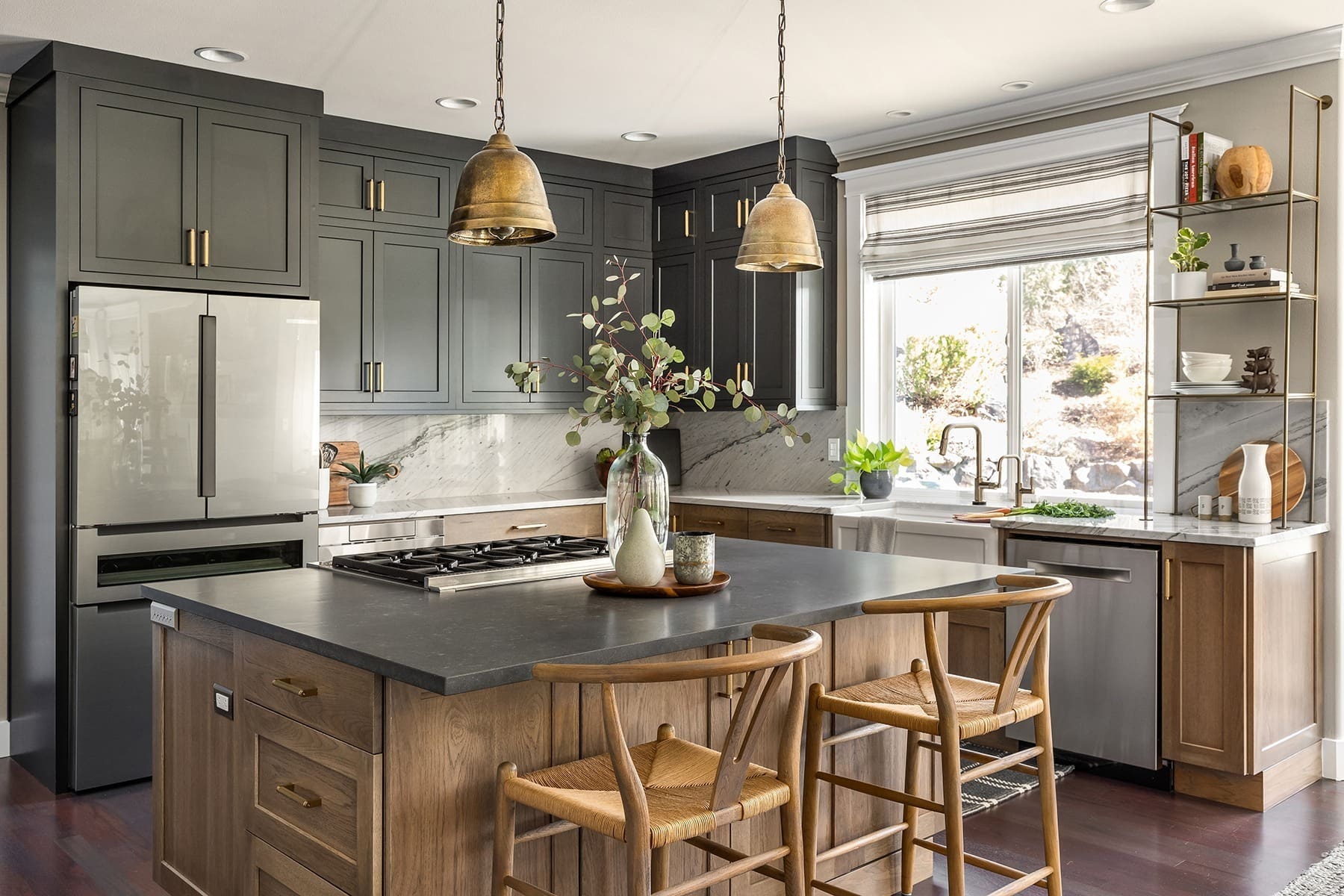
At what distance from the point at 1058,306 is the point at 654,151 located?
2.15m

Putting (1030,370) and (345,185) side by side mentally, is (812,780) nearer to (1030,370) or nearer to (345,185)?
(1030,370)

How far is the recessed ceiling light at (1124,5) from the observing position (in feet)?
11.7

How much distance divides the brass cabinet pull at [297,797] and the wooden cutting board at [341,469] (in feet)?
9.69

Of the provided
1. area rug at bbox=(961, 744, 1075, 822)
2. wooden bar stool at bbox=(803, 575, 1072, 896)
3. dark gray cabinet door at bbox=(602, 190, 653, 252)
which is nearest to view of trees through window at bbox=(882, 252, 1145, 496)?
area rug at bbox=(961, 744, 1075, 822)

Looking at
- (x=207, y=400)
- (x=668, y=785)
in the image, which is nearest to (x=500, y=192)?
(x=668, y=785)

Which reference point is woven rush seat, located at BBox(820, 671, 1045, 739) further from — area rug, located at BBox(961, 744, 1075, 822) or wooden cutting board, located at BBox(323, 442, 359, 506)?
wooden cutting board, located at BBox(323, 442, 359, 506)

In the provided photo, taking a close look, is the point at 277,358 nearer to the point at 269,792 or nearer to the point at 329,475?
the point at 329,475

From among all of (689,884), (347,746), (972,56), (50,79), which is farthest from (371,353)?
(689,884)

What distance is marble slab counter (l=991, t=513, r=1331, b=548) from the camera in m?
3.69

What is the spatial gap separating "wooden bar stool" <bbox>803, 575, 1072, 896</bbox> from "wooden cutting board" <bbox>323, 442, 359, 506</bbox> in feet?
10.2

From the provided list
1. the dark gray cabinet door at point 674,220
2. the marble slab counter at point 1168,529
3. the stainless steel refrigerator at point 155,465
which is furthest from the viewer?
the dark gray cabinet door at point 674,220

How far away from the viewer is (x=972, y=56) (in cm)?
415

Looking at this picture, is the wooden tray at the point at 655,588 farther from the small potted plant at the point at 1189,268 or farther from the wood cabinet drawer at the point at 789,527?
the small potted plant at the point at 1189,268

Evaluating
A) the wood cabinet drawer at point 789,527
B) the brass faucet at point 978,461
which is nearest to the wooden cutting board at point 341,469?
the wood cabinet drawer at point 789,527
